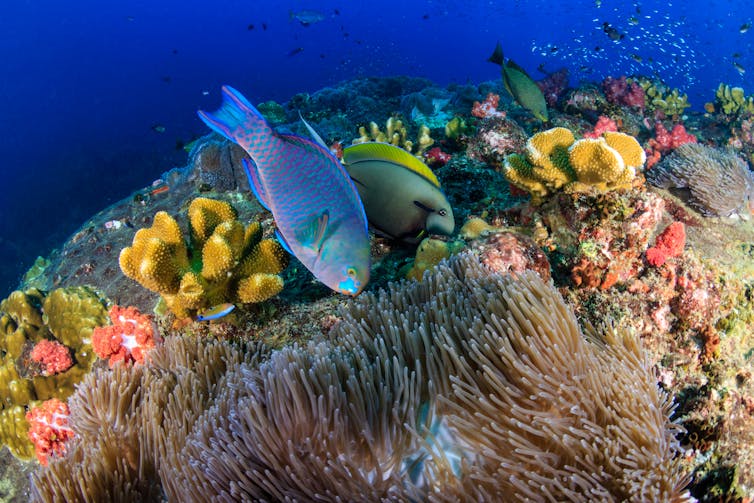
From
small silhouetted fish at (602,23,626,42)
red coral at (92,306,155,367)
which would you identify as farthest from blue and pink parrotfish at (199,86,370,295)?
small silhouetted fish at (602,23,626,42)

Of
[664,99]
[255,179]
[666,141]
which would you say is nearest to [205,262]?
[255,179]

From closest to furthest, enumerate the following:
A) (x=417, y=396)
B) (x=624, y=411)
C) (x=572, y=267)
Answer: (x=624, y=411), (x=417, y=396), (x=572, y=267)

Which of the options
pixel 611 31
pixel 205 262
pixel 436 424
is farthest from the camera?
pixel 611 31

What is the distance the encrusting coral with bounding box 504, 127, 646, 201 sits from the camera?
2.93 m

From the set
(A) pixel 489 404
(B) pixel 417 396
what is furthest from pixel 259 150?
(A) pixel 489 404

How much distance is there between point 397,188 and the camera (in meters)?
2.92

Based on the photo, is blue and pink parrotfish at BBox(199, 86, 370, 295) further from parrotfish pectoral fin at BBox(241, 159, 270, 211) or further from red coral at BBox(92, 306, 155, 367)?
red coral at BBox(92, 306, 155, 367)

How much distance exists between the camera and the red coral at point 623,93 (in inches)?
348

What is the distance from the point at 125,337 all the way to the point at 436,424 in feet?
10.1

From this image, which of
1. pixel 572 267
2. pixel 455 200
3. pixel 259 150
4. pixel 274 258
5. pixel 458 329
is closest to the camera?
pixel 458 329

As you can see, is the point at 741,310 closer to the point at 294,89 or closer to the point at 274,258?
the point at 274,258

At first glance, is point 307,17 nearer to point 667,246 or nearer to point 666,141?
point 666,141

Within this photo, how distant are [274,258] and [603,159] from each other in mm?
2666

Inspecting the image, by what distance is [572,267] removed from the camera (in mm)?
2951
